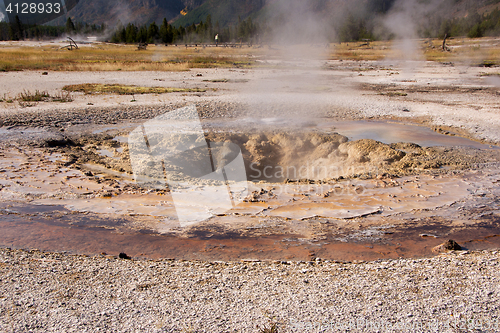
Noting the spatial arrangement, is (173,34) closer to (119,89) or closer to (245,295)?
(119,89)

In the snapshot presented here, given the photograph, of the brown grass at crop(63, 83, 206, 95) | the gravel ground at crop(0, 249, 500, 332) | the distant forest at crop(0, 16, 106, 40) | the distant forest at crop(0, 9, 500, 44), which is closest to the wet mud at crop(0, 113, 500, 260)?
the gravel ground at crop(0, 249, 500, 332)

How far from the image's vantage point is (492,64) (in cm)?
2197

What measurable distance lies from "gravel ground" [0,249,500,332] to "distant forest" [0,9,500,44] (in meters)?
6.94

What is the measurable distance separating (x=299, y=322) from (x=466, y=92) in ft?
43.8

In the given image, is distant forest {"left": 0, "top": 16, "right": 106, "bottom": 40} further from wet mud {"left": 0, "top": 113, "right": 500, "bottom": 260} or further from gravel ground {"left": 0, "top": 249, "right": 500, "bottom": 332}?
gravel ground {"left": 0, "top": 249, "right": 500, "bottom": 332}

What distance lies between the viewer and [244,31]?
46.8 m

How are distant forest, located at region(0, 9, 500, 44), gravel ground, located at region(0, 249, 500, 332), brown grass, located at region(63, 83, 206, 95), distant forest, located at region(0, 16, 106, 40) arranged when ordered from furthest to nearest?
1. distant forest, located at region(0, 16, 106, 40)
2. brown grass, located at region(63, 83, 206, 95)
3. distant forest, located at region(0, 9, 500, 44)
4. gravel ground, located at region(0, 249, 500, 332)

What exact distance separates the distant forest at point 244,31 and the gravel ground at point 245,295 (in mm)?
6940

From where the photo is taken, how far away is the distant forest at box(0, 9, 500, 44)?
9247mm

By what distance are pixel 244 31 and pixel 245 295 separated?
48.3 metres

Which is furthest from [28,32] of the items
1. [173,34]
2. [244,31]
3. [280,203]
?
[280,203]

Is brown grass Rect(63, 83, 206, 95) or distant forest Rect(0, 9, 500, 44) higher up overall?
distant forest Rect(0, 9, 500, 44)

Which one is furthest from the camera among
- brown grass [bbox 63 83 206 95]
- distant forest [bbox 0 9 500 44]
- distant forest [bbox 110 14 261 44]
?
distant forest [bbox 110 14 261 44]

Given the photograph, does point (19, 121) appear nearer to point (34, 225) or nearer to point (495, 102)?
point (34, 225)
